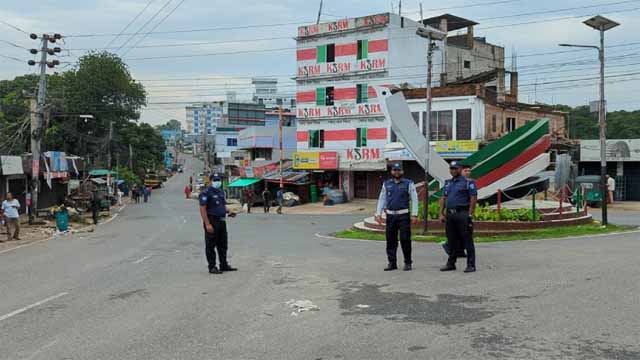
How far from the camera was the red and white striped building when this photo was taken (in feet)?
152

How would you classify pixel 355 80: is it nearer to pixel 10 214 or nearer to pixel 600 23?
pixel 600 23

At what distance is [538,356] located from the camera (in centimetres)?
589

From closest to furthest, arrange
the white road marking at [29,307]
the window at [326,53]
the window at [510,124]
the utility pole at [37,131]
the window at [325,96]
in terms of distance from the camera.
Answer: the white road marking at [29,307]
the utility pole at [37,131]
the window at [510,124]
the window at [326,53]
the window at [325,96]

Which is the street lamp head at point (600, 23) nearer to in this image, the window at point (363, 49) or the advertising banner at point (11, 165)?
the advertising banner at point (11, 165)

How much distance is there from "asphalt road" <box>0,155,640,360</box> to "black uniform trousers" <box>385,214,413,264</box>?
435 millimetres

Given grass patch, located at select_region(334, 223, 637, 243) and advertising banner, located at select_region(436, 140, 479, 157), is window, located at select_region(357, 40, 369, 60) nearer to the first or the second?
advertising banner, located at select_region(436, 140, 479, 157)

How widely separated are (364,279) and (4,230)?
2067 cm

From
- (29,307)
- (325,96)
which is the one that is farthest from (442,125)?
(29,307)

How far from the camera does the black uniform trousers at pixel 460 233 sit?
10695mm

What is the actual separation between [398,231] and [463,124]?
30.5m

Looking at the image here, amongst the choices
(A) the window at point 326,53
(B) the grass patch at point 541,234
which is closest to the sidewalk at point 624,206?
(B) the grass patch at point 541,234

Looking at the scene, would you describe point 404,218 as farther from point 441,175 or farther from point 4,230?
point 4,230

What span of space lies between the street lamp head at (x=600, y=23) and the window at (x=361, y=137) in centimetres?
2787

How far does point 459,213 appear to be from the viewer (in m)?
10.8
